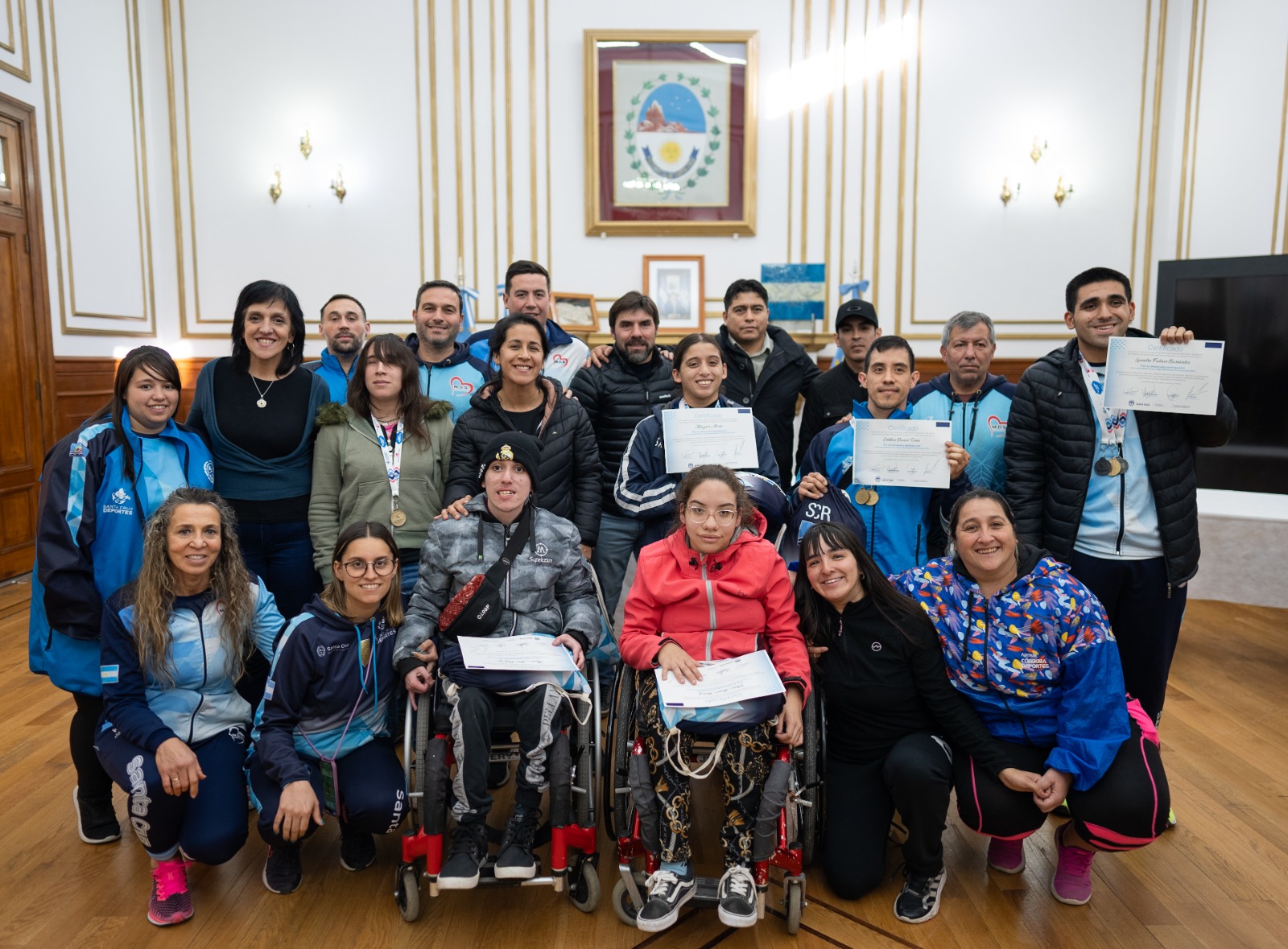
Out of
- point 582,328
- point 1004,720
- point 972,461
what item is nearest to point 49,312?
point 582,328

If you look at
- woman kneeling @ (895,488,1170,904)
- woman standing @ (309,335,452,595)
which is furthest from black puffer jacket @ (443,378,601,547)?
woman kneeling @ (895,488,1170,904)

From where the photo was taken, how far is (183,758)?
2129 mm

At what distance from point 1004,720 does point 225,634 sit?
2170 mm

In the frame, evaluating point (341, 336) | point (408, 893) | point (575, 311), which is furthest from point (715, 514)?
point (575, 311)

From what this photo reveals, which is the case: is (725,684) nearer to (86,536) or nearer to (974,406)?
(974,406)

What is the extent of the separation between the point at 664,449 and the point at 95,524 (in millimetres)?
1732

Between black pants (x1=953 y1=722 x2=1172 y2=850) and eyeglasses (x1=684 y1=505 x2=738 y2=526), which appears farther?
eyeglasses (x1=684 y1=505 x2=738 y2=526)

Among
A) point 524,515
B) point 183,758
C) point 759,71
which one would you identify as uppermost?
point 759,71

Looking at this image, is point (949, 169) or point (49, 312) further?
point (949, 169)

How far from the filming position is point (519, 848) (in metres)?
2.16

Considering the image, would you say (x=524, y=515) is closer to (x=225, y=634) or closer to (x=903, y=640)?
(x=225, y=634)

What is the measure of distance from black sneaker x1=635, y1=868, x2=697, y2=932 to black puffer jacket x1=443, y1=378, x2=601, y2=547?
1122mm

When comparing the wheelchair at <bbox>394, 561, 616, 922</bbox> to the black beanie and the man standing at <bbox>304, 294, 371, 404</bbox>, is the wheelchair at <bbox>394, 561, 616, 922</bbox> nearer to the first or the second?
the black beanie

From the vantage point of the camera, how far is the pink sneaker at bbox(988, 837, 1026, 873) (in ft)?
7.86
